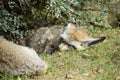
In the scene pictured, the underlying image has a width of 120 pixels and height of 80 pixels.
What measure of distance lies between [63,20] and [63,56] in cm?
119

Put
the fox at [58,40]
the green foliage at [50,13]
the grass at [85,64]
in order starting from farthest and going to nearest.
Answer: the fox at [58,40] → the green foliage at [50,13] → the grass at [85,64]

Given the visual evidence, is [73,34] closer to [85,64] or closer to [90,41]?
[90,41]

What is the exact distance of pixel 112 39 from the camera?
7.27 metres

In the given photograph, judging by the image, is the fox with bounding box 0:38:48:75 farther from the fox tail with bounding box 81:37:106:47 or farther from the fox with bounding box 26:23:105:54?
the fox tail with bounding box 81:37:106:47

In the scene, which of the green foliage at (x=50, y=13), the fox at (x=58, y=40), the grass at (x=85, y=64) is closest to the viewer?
the grass at (x=85, y=64)

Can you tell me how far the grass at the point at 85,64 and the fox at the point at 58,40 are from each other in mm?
141

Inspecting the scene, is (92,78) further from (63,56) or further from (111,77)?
(63,56)

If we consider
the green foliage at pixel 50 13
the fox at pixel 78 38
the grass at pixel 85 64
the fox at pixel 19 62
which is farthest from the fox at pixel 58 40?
the fox at pixel 19 62

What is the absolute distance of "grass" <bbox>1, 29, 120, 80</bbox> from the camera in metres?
5.73

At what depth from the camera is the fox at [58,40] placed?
6750 millimetres

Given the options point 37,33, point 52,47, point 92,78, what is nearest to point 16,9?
point 37,33

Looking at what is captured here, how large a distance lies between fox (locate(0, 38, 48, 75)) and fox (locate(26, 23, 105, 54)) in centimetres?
100

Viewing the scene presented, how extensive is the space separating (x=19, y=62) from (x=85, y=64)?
130cm

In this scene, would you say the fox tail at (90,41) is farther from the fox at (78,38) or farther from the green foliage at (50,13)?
the green foliage at (50,13)
